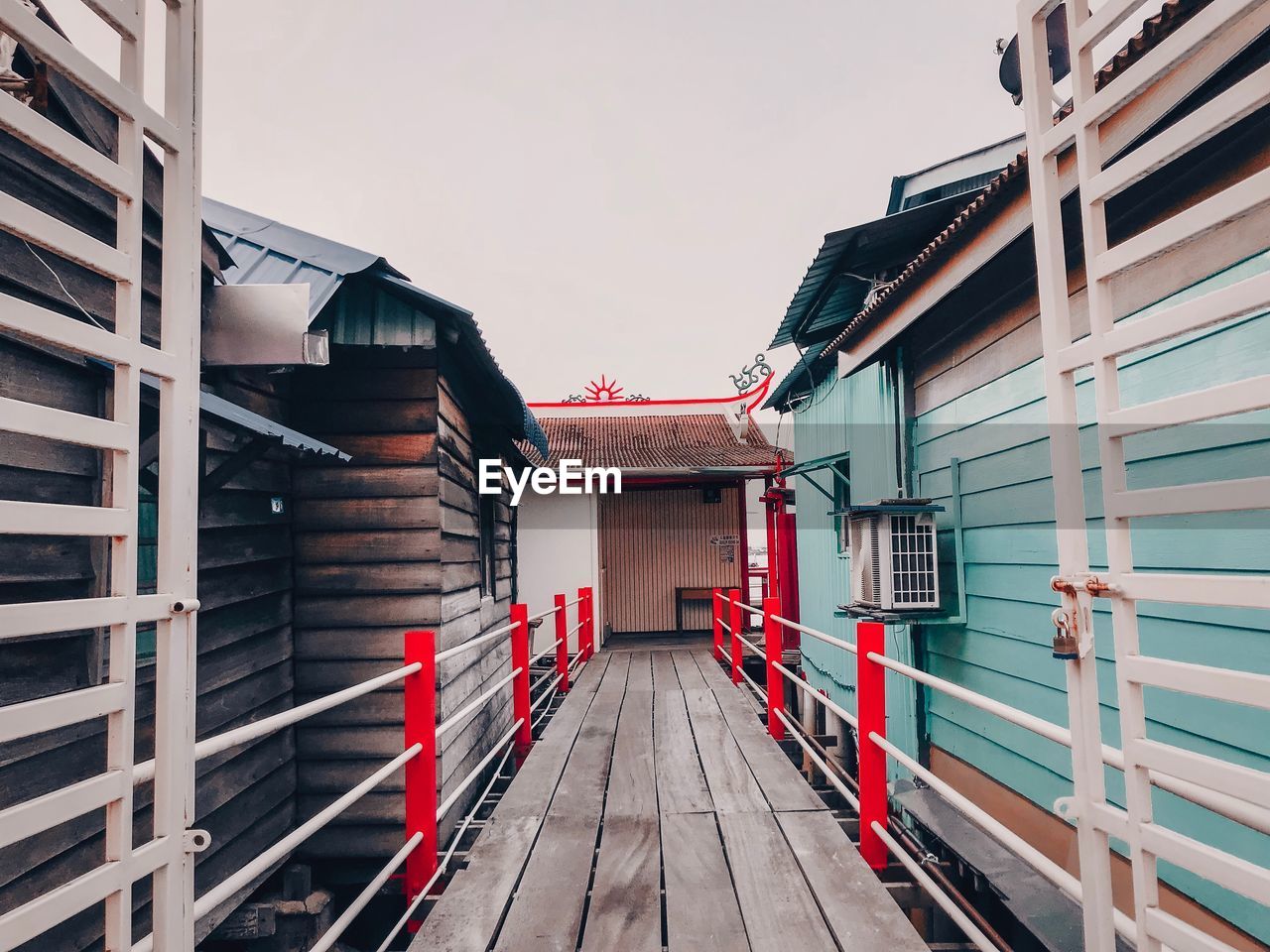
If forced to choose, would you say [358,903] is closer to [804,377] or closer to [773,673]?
[773,673]

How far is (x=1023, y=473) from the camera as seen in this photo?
354 centimetres

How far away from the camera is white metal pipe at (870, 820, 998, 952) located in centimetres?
181

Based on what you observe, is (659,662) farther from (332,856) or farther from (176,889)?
(176,889)

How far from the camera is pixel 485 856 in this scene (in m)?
2.71

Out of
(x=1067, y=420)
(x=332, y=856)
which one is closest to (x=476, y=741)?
(x=332, y=856)

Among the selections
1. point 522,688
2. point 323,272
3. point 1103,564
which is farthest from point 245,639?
point 1103,564

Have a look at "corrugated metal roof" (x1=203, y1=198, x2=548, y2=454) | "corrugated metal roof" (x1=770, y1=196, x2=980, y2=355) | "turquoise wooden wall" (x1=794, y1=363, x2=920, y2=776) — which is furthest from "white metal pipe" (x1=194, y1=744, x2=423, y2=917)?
"corrugated metal roof" (x1=770, y1=196, x2=980, y2=355)

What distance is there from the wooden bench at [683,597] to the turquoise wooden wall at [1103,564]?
23.2ft

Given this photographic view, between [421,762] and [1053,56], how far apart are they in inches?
196

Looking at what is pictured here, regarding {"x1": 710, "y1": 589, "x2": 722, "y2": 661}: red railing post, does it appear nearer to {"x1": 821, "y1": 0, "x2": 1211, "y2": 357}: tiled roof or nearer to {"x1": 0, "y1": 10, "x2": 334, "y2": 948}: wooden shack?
{"x1": 821, "y1": 0, "x2": 1211, "y2": 357}: tiled roof

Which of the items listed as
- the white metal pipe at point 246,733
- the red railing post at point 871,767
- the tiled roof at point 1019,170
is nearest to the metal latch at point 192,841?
the white metal pipe at point 246,733

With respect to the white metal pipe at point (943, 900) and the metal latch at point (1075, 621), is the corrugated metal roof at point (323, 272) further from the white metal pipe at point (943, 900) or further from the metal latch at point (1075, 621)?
the metal latch at point (1075, 621)

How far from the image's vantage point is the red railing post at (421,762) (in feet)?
8.41

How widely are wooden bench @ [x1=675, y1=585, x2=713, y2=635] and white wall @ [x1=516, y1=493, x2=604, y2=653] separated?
1875 mm
